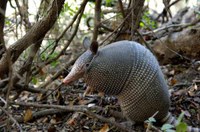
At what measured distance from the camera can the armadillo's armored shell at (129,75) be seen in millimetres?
2799

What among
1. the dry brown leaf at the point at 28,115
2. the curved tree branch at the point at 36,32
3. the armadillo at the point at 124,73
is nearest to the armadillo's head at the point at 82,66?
the armadillo at the point at 124,73

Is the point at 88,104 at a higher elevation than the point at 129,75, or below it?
below

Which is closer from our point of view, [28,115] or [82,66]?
[82,66]

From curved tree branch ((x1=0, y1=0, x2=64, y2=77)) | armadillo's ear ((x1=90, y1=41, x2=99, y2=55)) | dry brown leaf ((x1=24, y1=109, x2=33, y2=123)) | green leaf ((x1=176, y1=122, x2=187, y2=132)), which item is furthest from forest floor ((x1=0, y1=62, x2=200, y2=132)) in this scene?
green leaf ((x1=176, y1=122, x2=187, y2=132))

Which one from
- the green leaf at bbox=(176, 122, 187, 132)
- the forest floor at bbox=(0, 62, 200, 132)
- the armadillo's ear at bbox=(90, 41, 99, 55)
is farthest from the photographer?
the forest floor at bbox=(0, 62, 200, 132)

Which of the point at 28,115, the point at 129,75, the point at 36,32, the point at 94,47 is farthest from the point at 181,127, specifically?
the point at 28,115

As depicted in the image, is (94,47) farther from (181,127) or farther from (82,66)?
(181,127)

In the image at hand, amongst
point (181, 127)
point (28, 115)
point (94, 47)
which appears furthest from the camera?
point (28, 115)

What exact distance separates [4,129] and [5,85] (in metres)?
0.47

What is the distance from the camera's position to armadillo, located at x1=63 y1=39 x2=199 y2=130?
9.19ft

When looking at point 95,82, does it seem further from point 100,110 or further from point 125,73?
point 100,110

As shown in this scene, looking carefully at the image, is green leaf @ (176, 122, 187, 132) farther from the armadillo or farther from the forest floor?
the forest floor

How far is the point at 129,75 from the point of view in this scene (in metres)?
2.82

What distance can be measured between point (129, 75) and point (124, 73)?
1.8 inches
